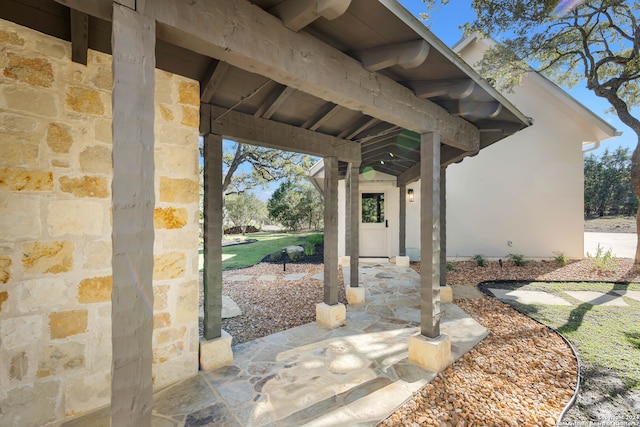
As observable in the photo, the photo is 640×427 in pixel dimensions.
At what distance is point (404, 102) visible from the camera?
242 centimetres

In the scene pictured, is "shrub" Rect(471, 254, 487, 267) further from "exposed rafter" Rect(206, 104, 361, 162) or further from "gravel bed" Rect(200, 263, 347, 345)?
"exposed rafter" Rect(206, 104, 361, 162)

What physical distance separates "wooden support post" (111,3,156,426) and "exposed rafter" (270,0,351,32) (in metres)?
0.75

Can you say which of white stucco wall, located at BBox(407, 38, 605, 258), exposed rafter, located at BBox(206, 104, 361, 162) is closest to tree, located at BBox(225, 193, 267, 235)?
white stucco wall, located at BBox(407, 38, 605, 258)

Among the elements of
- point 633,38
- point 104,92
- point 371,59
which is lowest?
point 104,92

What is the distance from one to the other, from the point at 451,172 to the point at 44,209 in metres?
8.98

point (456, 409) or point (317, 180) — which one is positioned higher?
point (317, 180)

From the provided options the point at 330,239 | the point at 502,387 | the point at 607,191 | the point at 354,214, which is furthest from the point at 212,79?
the point at 607,191

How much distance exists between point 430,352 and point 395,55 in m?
2.54

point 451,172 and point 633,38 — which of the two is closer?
point 633,38

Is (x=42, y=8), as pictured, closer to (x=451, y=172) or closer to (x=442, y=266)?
(x=442, y=266)

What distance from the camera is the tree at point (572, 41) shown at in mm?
6391

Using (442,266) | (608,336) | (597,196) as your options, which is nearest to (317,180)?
(442,266)

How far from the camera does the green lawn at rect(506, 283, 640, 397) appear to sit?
2.64m

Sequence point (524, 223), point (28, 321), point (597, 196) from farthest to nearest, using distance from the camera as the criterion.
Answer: point (597, 196)
point (524, 223)
point (28, 321)
